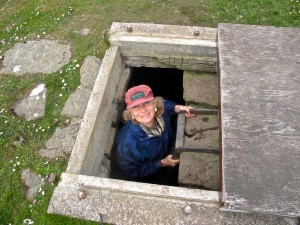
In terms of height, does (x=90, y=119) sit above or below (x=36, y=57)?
above

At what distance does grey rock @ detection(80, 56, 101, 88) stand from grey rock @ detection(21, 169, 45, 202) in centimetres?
149

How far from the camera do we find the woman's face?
4160mm

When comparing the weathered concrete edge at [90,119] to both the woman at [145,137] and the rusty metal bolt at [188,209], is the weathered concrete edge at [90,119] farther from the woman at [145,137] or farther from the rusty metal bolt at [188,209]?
the rusty metal bolt at [188,209]

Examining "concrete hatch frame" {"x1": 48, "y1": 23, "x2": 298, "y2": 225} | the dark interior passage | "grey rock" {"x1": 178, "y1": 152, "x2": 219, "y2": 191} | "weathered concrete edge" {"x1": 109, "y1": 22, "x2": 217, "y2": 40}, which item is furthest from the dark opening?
"grey rock" {"x1": 178, "y1": 152, "x2": 219, "y2": 191}

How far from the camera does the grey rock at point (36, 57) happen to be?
17.2 ft

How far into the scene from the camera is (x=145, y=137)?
446 cm

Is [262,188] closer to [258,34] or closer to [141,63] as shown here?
[258,34]

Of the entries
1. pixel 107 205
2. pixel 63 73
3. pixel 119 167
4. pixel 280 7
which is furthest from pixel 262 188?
pixel 280 7

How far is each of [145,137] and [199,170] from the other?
0.89m

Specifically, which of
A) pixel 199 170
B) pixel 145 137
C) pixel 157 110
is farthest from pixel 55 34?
pixel 199 170

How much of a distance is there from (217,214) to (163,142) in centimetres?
175

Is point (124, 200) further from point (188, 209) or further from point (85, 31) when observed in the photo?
point (85, 31)

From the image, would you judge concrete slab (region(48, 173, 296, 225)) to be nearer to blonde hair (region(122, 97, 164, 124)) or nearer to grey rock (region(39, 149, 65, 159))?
grey rock (region(39, 149, 65, 159))

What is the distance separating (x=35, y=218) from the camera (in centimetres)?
373
